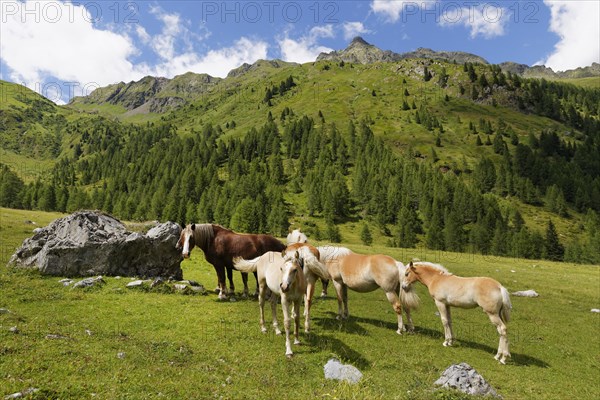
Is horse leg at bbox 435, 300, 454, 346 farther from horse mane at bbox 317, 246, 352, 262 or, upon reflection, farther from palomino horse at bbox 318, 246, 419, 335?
horse mane at bbox 317, 246, 352, 262

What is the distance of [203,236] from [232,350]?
8969mm

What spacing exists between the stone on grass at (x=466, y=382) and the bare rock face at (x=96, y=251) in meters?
18.5

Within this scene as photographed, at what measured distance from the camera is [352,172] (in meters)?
187

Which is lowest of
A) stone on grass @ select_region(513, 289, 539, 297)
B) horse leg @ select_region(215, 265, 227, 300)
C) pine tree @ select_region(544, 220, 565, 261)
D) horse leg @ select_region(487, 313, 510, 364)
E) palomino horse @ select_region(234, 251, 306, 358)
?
pine tree @ select_region(544, 220, 565, 261)

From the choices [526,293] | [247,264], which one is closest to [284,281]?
[247,264]

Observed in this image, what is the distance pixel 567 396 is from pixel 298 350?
9.81 m

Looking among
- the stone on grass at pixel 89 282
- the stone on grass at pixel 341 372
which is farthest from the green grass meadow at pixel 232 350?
the stone on grass at pixel 89 282

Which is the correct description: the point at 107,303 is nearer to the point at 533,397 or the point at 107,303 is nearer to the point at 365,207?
the point at 533,397

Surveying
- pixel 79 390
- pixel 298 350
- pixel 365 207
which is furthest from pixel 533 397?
pixel 365 207

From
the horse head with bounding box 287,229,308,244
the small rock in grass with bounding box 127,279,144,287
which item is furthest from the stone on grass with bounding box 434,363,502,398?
the small rock in grass with bounding box 127,279,144,287

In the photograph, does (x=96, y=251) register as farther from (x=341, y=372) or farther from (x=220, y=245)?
(x=341, y=372)

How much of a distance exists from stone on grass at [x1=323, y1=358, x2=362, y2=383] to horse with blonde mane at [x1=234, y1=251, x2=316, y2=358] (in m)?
1.62

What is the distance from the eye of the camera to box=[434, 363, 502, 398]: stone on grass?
10.1 metres

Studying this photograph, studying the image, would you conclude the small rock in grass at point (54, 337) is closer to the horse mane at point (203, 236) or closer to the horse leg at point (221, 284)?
the horse leg at point (221, 284)
